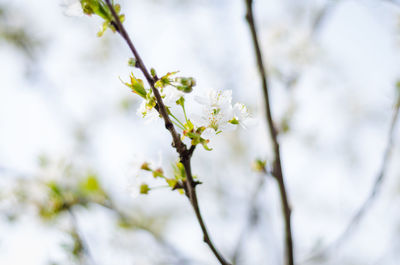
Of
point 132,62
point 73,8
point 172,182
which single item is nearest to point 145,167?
point 172,182

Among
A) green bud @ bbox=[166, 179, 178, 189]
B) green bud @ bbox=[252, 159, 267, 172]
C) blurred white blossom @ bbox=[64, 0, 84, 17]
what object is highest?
green bud @ bbox=[252, 159, 267, 172]

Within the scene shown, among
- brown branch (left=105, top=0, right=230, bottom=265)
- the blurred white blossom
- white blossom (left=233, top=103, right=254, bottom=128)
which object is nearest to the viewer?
brown branch (left=105, top=0, right=230, bottom=265)

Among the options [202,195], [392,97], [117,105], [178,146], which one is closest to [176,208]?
[202,195]

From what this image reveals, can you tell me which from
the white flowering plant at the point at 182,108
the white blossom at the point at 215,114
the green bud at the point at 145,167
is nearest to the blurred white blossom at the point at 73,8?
the white flowering plant at the point at 182,108

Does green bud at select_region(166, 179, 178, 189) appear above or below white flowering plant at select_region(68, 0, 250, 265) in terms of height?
below

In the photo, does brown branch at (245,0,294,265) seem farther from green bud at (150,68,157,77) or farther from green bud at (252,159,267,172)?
green bud at (150,68,157,77)

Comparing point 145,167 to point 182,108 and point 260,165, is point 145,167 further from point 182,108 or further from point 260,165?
point 260,165

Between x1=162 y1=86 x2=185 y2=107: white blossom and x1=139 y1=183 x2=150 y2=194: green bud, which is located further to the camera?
x1=139 y1=183 x2=150 y2=194: green bud

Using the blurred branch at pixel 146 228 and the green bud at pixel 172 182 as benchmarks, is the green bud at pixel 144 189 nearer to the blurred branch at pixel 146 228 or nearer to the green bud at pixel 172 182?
the green bud at pixel 172 182

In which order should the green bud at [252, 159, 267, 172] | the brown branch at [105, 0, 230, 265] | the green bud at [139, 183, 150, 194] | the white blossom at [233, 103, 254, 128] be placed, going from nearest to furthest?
1. the brown branch at [105, 0, 230, 265]
2. the white blossom at [233, 103, 254, 128]
3. the green bud at [139, 183, 150, 194]
4. the green bud at [252, 159, 267, 172]

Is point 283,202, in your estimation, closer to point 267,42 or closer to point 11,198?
point 11,198

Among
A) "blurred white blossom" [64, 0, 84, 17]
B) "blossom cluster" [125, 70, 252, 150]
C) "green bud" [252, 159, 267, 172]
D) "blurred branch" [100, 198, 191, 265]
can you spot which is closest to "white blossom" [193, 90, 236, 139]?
Answer: "blossom cluster" [125, 70, 252, 150]
